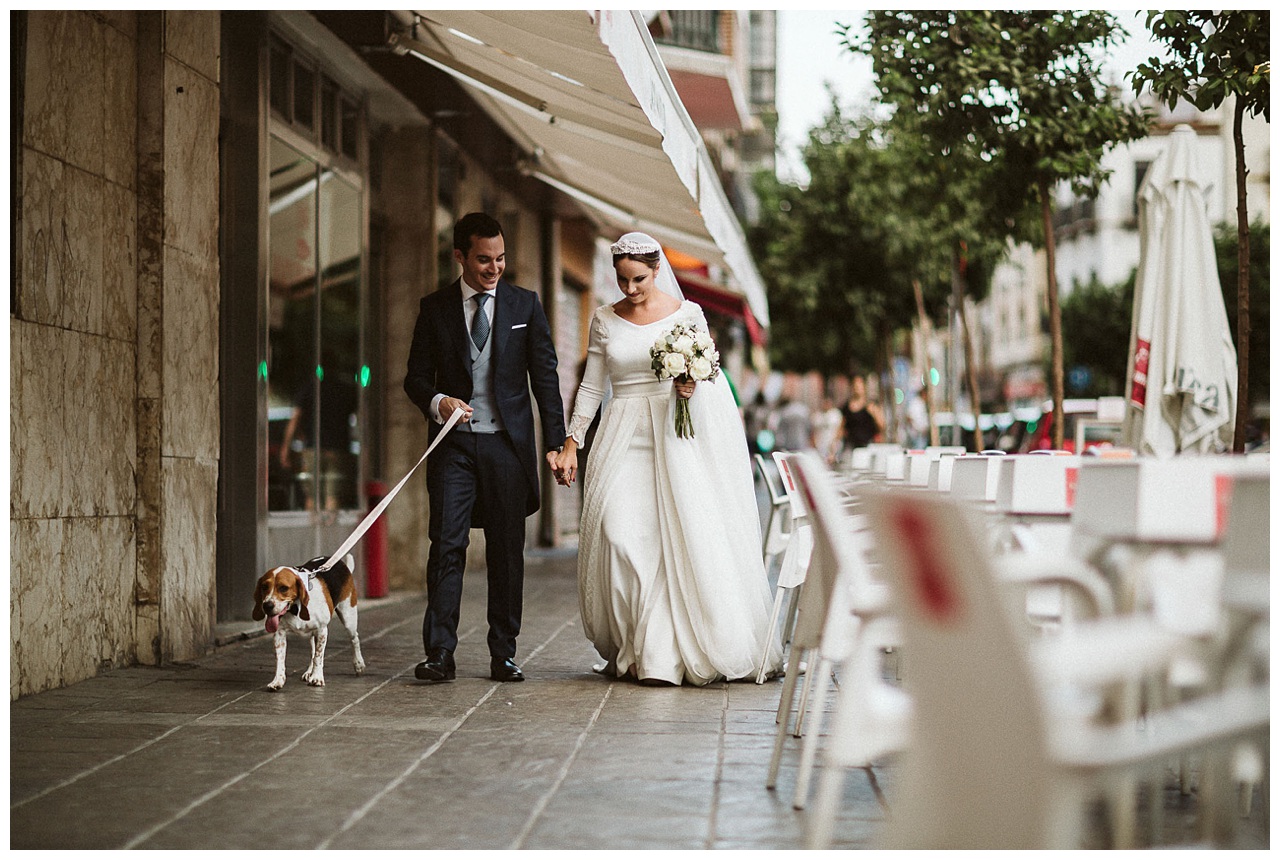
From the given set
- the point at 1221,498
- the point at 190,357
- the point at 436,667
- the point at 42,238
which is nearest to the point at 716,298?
the point at 190,357

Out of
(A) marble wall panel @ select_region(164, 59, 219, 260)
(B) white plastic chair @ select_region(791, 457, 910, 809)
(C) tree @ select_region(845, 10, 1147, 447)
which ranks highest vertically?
(C) tree @ select_region(845, 10, 1147, 447)

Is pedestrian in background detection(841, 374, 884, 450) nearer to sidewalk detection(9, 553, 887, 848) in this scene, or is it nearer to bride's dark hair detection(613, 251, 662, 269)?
sidewalk detection(9, 553, 887, 848)

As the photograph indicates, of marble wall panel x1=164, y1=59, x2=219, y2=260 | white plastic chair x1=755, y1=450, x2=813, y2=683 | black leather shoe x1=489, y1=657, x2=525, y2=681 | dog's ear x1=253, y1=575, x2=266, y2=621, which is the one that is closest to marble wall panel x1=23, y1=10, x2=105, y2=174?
marble wall panel x1=164, y1=59, x2=219, y2=260

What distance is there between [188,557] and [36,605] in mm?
1291

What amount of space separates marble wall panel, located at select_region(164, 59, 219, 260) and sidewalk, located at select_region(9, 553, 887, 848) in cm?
230

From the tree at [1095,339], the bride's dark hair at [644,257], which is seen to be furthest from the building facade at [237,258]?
the tree at [1095,339]

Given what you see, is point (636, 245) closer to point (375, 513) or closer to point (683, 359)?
point (683, 359)

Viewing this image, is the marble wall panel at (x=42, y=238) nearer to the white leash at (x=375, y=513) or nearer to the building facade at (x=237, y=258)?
the building facade at (x=237, y=258)

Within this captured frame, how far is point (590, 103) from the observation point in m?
8.82

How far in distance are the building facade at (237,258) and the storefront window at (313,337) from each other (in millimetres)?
25

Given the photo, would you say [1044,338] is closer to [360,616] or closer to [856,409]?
[856,409]

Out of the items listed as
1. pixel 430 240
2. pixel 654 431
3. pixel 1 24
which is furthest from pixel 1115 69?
pixel 1 24

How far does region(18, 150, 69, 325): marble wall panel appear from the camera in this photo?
6.67 metres

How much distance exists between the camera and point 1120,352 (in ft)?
161
